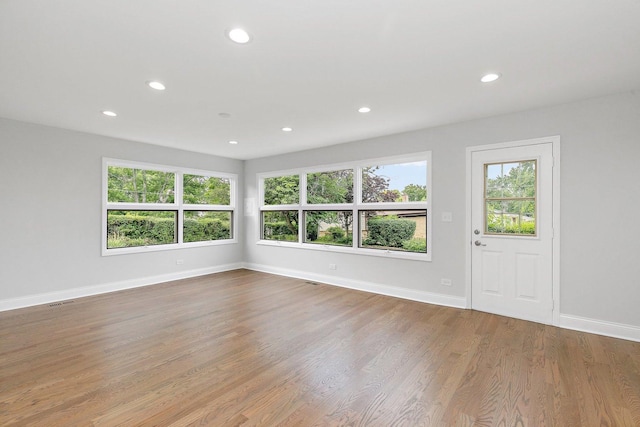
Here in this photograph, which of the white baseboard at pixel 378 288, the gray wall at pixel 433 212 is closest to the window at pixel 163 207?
the gray wall at pixel 433 212

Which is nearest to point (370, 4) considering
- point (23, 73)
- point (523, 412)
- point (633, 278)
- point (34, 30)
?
point (34, 30)

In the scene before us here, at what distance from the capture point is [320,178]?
5750 millimetres

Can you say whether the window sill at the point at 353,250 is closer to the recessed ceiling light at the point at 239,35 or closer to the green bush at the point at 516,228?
the green bush at the point at 516,228

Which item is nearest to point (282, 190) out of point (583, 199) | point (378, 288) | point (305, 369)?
point (378, 288)

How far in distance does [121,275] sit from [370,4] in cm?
536

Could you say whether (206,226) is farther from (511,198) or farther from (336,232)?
(511,198)

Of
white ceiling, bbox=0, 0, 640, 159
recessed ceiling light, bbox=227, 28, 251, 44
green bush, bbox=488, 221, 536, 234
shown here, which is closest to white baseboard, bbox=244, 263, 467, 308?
green bush, bbox=488, 221, 536, 234

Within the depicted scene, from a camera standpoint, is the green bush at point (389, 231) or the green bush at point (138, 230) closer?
the green bush at point (389, 231)

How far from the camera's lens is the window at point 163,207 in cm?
502

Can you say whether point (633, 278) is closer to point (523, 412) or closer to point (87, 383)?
point (523, 412)

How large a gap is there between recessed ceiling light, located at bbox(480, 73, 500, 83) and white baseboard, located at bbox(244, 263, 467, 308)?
2724mm

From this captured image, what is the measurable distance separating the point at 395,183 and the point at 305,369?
3.19 metres

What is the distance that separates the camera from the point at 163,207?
560 cm

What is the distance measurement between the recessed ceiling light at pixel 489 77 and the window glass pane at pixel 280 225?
Answer: 4095 millimetres
